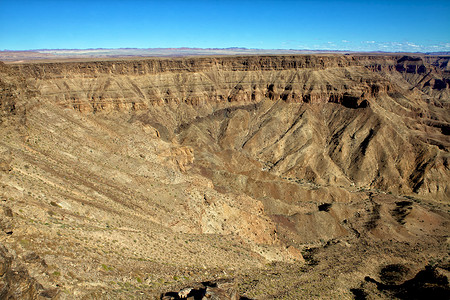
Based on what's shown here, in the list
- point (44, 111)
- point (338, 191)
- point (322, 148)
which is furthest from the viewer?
point (322, 148)

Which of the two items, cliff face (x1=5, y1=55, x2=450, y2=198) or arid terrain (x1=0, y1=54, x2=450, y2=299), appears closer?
arid terrain (x1=0, y1=54, x2=450, y2=299)

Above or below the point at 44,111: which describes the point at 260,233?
below

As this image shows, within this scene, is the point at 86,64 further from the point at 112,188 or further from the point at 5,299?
the point at 5,299

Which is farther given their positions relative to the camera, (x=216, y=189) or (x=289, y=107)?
(x=289, y=107)

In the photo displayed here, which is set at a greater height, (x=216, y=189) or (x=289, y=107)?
(x=289, y=107)

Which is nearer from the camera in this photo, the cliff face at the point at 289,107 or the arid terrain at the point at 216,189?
the arid terrain at the point at 216,189

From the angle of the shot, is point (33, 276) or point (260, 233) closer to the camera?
point (33, 276)

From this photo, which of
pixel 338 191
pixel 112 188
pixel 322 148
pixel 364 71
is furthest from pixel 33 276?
pixel 364 71

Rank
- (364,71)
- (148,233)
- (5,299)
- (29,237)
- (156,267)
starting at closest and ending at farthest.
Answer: (5,299) → (29,237) → (156,267) → (148,233) → (364,71)
